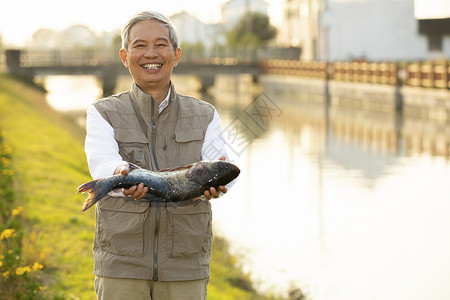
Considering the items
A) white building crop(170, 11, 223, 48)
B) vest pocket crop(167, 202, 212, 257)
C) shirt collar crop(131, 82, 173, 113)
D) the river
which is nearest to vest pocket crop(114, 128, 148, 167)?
shirt collar crop(131, 82, 173, 113)

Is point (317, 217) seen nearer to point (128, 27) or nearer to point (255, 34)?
point (128, 27)

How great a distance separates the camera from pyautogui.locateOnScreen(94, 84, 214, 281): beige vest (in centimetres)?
291

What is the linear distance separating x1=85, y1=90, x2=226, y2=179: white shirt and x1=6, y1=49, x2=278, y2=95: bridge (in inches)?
1511

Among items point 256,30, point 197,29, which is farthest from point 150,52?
point 197,29

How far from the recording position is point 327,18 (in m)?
49.8

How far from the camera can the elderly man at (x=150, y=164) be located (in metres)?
2.91

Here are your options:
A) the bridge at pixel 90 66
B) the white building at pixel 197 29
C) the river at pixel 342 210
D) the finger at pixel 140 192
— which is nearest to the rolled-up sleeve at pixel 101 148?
the finger at pixel 140 192

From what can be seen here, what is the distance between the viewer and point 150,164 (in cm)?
300

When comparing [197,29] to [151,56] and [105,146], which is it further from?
[105,146]

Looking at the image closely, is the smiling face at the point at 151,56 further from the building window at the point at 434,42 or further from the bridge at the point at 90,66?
the building window at the point at 434,42

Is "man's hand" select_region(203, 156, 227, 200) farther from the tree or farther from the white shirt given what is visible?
the tree

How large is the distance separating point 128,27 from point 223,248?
6528mm

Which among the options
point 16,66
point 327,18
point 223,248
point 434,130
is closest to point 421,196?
point 223,248

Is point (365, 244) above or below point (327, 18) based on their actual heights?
below
